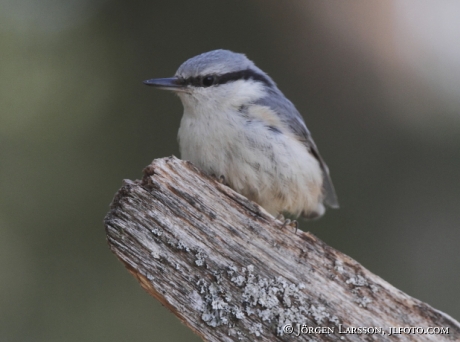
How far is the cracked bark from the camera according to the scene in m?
1.90

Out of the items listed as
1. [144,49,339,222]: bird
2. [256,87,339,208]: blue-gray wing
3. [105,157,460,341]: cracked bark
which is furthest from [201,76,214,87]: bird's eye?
[105,157,460,341]: cracked bark

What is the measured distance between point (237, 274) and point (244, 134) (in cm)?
85

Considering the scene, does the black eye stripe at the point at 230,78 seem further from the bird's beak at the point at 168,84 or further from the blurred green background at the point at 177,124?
the blurred green background at the point at 177,124

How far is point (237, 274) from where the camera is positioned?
195 cm

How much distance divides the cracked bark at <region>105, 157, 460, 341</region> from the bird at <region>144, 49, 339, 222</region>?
1.64 ft

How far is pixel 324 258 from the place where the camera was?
208 centimetres

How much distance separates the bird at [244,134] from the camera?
2566mm

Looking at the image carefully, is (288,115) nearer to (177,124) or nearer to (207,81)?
(207,81)

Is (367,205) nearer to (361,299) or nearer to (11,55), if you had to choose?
(361,299)

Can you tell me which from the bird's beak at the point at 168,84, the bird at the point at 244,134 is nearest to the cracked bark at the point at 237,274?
the bird at the point at 244,134

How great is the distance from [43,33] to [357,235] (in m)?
3.19

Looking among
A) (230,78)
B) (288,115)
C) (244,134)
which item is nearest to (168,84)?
(230,78)

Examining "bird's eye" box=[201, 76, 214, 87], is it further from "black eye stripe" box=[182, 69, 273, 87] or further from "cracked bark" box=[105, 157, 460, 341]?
"cracked bark" box=[105, 157, 460, 341]

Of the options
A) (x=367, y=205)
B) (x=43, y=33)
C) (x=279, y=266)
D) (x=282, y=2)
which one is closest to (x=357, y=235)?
(x=367, y=205)
